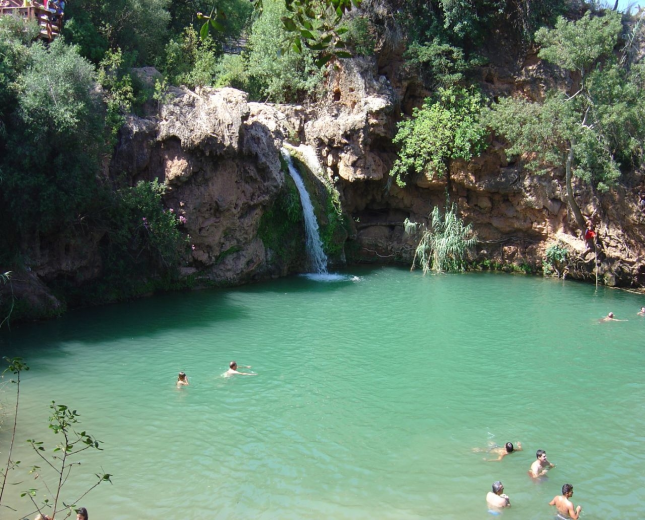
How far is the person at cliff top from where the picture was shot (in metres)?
9.66

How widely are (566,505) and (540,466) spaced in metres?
1.08

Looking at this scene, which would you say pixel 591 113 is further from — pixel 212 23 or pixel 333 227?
pixel 212 23

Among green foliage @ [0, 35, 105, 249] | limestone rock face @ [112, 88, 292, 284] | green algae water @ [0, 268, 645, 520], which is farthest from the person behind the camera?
→ limestone rock face @ [112, 88, 292, 284]

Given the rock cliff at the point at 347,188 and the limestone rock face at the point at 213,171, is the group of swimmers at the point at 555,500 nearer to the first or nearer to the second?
the rock cliff at the point at 347,188

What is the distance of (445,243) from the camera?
24.2 m

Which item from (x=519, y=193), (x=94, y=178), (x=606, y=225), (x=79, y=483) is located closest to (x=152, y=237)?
(x=94, y=178)

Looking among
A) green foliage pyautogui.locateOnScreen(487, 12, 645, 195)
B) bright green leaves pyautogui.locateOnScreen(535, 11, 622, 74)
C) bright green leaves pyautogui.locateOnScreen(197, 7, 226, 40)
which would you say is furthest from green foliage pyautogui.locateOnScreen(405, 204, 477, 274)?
bright green leaves pyautogui.locateOnScreen(197, 7, 226, 40)

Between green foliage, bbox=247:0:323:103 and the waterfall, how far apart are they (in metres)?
4.66

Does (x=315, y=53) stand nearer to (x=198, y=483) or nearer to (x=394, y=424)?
(x=394, y=424)

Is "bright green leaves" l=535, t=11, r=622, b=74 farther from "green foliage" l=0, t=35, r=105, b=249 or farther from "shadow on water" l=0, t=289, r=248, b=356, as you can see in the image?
"green foliage" l=0, t=35, r=105, b=249

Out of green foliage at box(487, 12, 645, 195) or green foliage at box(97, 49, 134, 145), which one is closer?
green foliage at box(97, 49, 134, 145)

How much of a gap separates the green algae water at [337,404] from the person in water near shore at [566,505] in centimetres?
21

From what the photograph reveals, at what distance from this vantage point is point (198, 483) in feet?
28.5

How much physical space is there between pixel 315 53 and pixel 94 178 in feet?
44.2
